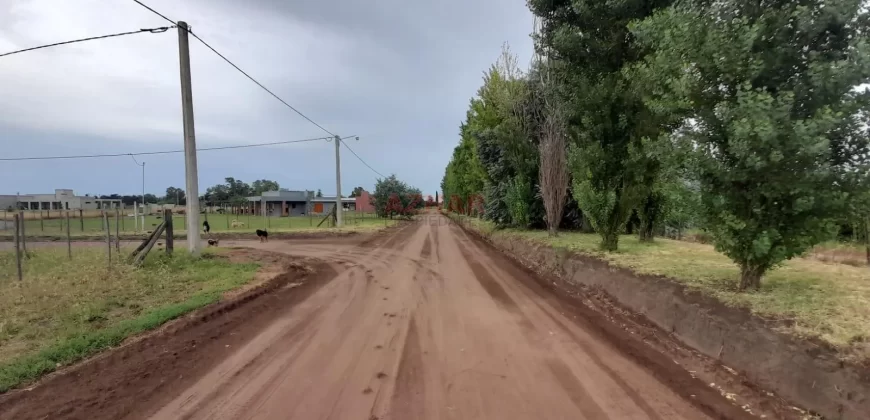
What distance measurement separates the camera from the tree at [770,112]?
4785 mm

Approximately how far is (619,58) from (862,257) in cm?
753

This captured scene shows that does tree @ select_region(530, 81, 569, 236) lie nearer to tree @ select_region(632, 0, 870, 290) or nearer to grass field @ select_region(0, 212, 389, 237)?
tree @ select_region(632, 0, 870, 290)

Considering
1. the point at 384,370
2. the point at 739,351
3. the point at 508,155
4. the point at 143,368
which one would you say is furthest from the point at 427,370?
the point at 508,155

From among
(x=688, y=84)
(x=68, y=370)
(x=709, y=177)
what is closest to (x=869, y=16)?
(x=688, y=84)

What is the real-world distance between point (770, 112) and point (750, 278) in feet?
6.96

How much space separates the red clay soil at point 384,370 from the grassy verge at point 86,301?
462mm

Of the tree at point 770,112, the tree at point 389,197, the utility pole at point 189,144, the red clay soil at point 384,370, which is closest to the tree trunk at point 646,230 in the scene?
the red clay soil at point 384,370

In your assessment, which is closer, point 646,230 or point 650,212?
point 650,212

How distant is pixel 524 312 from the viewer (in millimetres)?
7008

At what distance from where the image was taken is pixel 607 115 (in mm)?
10844

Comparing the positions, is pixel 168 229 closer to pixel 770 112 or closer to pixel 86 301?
pixel 86 301

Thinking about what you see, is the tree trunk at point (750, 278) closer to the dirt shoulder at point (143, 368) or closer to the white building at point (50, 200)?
the dirt shoulder at point (143, 368)

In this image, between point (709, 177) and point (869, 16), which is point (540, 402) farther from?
point (869, 16)

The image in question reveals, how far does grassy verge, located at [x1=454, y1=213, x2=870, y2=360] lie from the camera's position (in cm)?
390
